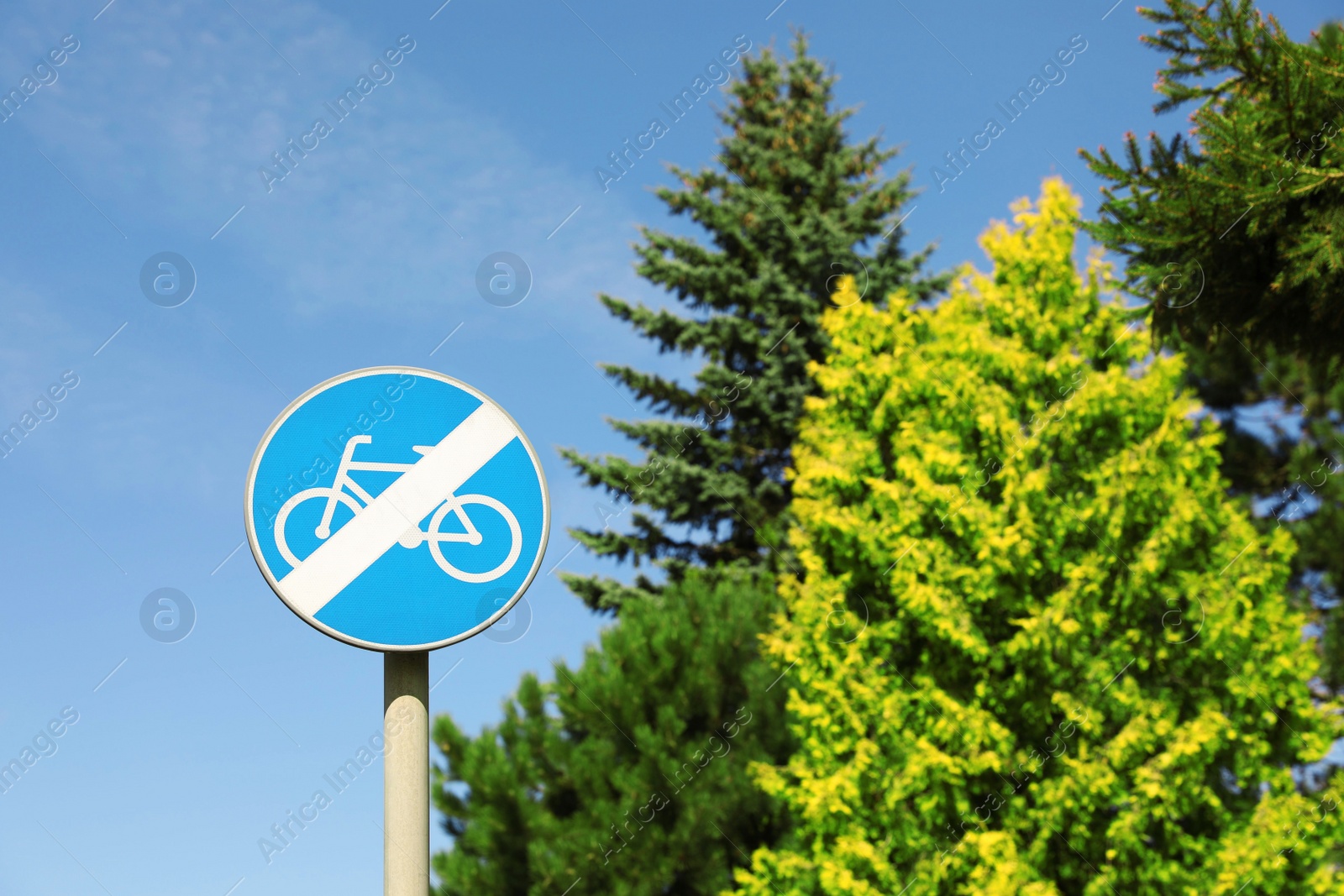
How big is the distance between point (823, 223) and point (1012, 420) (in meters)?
9.82

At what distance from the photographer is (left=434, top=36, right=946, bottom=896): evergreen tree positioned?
42.8ft

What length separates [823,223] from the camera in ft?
66.2

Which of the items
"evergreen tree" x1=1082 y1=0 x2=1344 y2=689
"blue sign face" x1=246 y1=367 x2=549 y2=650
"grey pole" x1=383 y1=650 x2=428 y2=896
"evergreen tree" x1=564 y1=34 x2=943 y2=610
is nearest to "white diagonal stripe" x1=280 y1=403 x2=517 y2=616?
"blue sign face" x1=246 y1=367 x2=549 y2=650

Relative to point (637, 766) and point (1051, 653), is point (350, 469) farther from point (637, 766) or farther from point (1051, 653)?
point (637, 766)

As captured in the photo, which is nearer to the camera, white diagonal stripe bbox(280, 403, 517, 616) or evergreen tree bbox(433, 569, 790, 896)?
white diagonal stripe bbox(280, 403, 517, 616)

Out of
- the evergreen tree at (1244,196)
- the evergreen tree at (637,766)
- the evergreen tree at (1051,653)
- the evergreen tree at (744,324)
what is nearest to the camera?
the evergreen tree at (1244,196)

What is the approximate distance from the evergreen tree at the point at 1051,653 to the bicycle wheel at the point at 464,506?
8739 mm

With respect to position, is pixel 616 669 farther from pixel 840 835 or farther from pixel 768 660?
pixel 840 835

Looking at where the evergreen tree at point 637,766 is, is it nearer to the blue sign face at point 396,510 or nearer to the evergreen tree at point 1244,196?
the evergreen tree at point 1244,196

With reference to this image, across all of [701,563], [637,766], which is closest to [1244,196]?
[637,766]

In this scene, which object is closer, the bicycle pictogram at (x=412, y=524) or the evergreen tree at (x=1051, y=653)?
the bicycle pictogram at (x=412, y=524)

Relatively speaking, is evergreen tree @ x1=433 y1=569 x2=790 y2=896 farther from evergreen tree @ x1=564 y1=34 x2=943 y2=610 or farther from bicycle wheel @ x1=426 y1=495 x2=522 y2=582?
bicycle wheel @ x1=426 y1=495 x2=522 y2=582

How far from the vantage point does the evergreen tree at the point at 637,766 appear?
42.1 feet

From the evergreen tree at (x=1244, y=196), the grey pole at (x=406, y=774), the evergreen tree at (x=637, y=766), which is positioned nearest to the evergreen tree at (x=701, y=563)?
the evergreen tree at (x=637, y=766)
